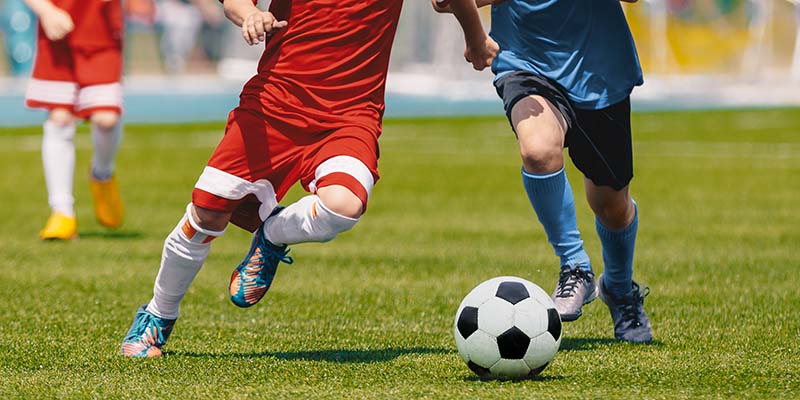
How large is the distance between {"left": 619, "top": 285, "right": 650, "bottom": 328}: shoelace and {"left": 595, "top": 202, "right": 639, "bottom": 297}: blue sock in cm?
4

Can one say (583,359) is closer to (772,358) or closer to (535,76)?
(772,358)

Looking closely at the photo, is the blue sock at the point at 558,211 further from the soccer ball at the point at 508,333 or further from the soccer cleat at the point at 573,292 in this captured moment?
the soccer ball at the point at 508,333

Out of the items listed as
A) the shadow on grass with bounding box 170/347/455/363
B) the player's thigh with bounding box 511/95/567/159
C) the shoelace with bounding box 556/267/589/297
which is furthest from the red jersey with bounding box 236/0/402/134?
the shoelace with bounding box 556/267/589/297

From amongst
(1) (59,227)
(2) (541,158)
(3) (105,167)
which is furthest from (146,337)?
(3) (105,167)

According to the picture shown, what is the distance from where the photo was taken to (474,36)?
16.3 feet

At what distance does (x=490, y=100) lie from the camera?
27219 mm

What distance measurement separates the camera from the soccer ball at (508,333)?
430 cm

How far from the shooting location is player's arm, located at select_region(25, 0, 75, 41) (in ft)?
26.6

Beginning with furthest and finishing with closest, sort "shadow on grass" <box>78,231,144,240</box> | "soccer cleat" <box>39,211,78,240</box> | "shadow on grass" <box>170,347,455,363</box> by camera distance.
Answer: "shadow on grass" <box>78,231,144,240</box>, "soccer cleat" <box>39,211,78,240</box>, "shadow on grass" <box>170,347,455,363</box>

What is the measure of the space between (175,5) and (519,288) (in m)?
30.6

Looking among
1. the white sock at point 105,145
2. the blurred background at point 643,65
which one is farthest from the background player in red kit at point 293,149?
the blurred background at point 643,65

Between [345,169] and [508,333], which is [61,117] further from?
[508,333]

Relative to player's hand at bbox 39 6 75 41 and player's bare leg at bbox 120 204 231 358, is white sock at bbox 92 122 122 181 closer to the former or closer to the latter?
player's hand at bbox 39 6 75 41

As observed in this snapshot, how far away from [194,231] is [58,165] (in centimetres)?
434
